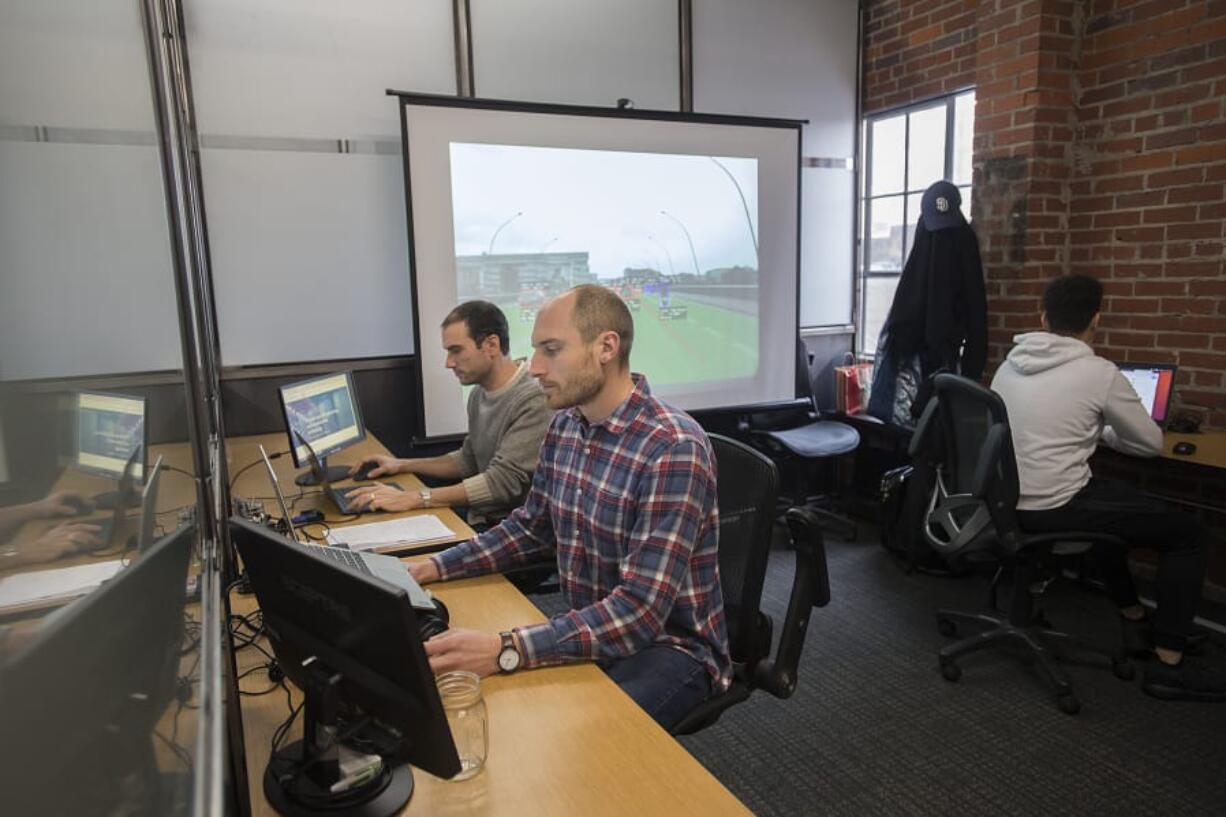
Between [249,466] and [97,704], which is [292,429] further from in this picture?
[97,704]

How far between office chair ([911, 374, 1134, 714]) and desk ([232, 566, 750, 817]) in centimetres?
168

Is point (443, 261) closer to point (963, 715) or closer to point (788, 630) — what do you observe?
point (788, 630)

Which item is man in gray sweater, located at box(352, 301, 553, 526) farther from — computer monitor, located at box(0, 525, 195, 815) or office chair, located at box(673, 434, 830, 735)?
computer monitor, located at box(0, 525, 195, 815)

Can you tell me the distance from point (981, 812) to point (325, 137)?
3384mm

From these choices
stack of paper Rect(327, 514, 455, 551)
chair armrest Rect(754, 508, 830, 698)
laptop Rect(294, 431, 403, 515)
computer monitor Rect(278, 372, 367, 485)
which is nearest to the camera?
chair armrest Rect(754, 508, 830, 698)

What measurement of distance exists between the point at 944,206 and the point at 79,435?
3862 mm

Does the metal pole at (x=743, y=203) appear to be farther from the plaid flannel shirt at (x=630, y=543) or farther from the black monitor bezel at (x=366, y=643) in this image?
the black monitor bezel at (x=366, y=643)

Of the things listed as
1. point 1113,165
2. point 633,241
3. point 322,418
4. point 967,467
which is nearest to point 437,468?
point 322,418

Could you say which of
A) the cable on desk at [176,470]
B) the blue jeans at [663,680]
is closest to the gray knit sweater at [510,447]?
the blue jeans at [663,680]

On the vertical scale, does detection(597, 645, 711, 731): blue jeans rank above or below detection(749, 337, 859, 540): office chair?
above

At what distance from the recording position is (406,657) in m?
0.86

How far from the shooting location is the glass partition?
31 centimetres

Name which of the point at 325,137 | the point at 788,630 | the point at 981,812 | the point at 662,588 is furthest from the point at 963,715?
the point at 325,137

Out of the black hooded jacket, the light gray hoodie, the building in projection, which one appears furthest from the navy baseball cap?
the building in projection
